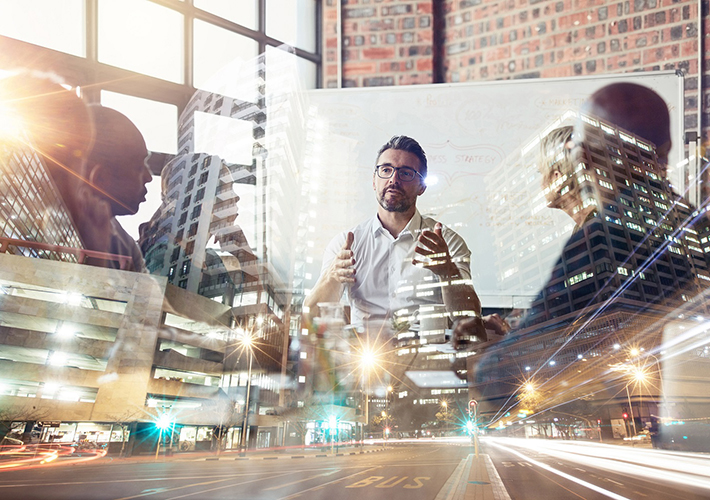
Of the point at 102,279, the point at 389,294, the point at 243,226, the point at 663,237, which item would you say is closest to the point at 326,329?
the point at 389,294

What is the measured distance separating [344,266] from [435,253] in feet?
3.31

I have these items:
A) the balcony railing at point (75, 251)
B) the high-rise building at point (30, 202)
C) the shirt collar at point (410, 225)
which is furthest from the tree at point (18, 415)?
the shirt collar at point (410, 225)

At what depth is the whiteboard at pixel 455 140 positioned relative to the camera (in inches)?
207

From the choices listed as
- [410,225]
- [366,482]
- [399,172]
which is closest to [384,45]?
[399,172]

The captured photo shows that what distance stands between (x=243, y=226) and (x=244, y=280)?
4.37ft

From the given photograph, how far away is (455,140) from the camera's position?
5.48 meters

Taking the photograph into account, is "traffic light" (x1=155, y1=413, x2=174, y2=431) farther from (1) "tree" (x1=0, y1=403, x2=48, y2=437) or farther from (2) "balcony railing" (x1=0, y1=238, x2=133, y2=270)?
(2) "balcony railing" (x1=0, y1=238, x2=133, y2=270)

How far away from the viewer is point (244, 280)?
822 centimetres

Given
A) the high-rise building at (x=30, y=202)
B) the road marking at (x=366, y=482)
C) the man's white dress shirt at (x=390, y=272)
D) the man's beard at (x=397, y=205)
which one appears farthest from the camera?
the high-rise building at (x=30, y=202)

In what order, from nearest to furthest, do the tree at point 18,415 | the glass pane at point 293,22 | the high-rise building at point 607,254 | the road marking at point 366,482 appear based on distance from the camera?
the high-rise building at point 607,254, the road marking at point 366,482, the glass pane at point 293,22, the tree at point 18,415

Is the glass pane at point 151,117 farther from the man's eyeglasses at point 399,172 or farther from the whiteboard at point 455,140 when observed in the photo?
the man's eyeglasses at point 399,172

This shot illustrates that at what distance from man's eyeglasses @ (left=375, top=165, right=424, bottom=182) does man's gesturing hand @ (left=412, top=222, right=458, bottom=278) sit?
2.23ft

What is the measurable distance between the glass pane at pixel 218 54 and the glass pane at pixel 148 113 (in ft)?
2.14

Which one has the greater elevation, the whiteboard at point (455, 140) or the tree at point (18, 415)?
the whiteboard at point (455, 140)
